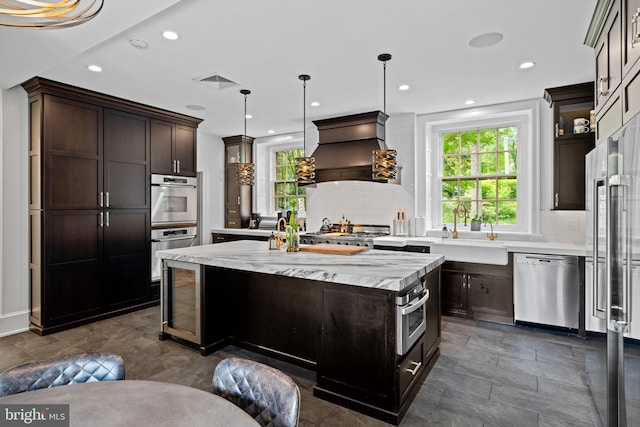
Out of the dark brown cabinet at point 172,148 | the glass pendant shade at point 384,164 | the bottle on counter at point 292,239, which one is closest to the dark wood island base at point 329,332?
the bottle on counter at point 292,239

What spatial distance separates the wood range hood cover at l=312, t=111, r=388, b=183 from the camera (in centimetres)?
490

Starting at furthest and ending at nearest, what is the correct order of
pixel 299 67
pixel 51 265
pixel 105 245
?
pixel 105 245
pixel 51 265
pixel 299 67

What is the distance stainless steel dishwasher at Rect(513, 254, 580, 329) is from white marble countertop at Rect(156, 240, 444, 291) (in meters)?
1.73

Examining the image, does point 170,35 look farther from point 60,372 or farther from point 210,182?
point 210,182

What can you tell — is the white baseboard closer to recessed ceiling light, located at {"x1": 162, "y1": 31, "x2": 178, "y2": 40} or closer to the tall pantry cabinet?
the tall pantry cabinet

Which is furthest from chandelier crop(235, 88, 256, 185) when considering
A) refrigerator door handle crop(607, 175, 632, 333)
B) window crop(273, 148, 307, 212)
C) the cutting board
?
refrigerator door handle crop(607, 175, 632, 333)

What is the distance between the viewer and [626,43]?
200 cm

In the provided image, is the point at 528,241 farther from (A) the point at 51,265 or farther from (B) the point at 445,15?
(A) the point at 51,265

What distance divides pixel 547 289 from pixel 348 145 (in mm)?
3087

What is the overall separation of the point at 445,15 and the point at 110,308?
485 centimetres

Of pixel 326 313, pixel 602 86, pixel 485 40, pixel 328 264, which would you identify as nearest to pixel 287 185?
pixel 328 264

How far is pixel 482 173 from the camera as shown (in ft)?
16.3

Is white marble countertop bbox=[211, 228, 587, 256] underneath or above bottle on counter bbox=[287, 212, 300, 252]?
underneath

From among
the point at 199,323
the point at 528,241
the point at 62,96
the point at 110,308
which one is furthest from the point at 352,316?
the point at 62,96
